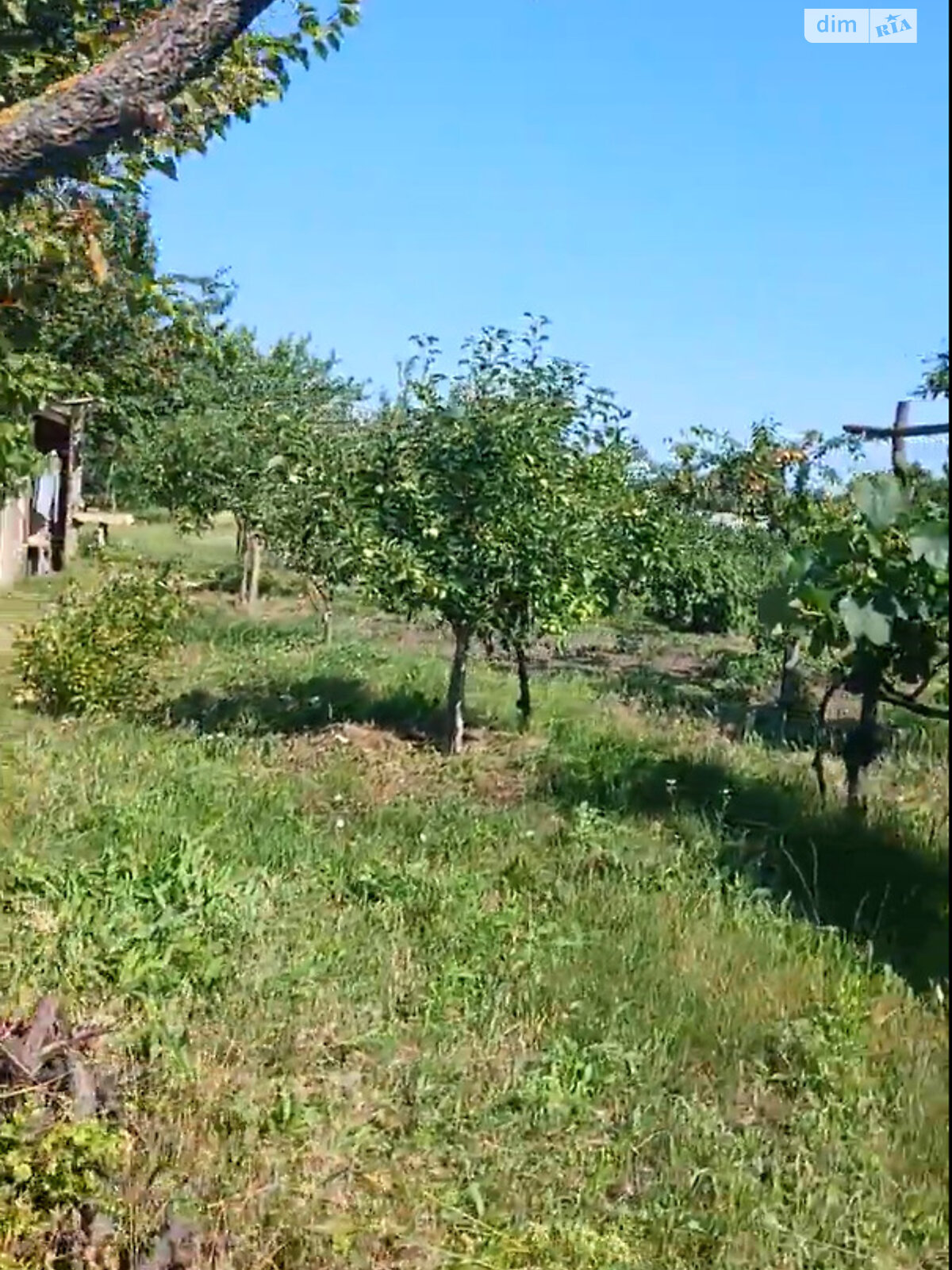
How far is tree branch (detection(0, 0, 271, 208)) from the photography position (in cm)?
193

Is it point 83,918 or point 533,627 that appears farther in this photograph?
point 533,627

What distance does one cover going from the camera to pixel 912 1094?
149 cm

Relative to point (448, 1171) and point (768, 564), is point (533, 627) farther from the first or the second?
point (768, 564)

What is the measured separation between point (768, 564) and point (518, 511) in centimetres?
594

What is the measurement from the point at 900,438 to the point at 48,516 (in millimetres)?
18492

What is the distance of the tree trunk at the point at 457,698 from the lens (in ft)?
24.2

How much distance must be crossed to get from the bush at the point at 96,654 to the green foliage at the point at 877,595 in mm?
5274

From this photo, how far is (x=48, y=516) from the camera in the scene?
18.3m

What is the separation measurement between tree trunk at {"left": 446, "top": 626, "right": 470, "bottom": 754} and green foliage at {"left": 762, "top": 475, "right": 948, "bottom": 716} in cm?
362

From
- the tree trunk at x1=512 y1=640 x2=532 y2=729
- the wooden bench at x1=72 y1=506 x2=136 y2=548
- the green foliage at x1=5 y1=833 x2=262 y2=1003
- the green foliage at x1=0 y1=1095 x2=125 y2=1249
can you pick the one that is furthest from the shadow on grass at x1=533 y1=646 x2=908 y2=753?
the wooden bench at x1=72 y1=506 x2=136 y2=548

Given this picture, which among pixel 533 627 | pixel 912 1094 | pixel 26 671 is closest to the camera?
pixel 912 1094

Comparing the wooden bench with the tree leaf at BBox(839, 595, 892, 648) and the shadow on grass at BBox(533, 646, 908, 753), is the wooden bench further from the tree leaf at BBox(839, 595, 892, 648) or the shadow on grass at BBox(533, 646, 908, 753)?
the tree leaf at BBox(839, 595, 892, 648)

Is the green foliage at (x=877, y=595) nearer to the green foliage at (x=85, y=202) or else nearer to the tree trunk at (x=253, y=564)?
the green foliage at (x=85, y=202)

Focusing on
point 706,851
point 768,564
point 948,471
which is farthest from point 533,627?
point 948,471
